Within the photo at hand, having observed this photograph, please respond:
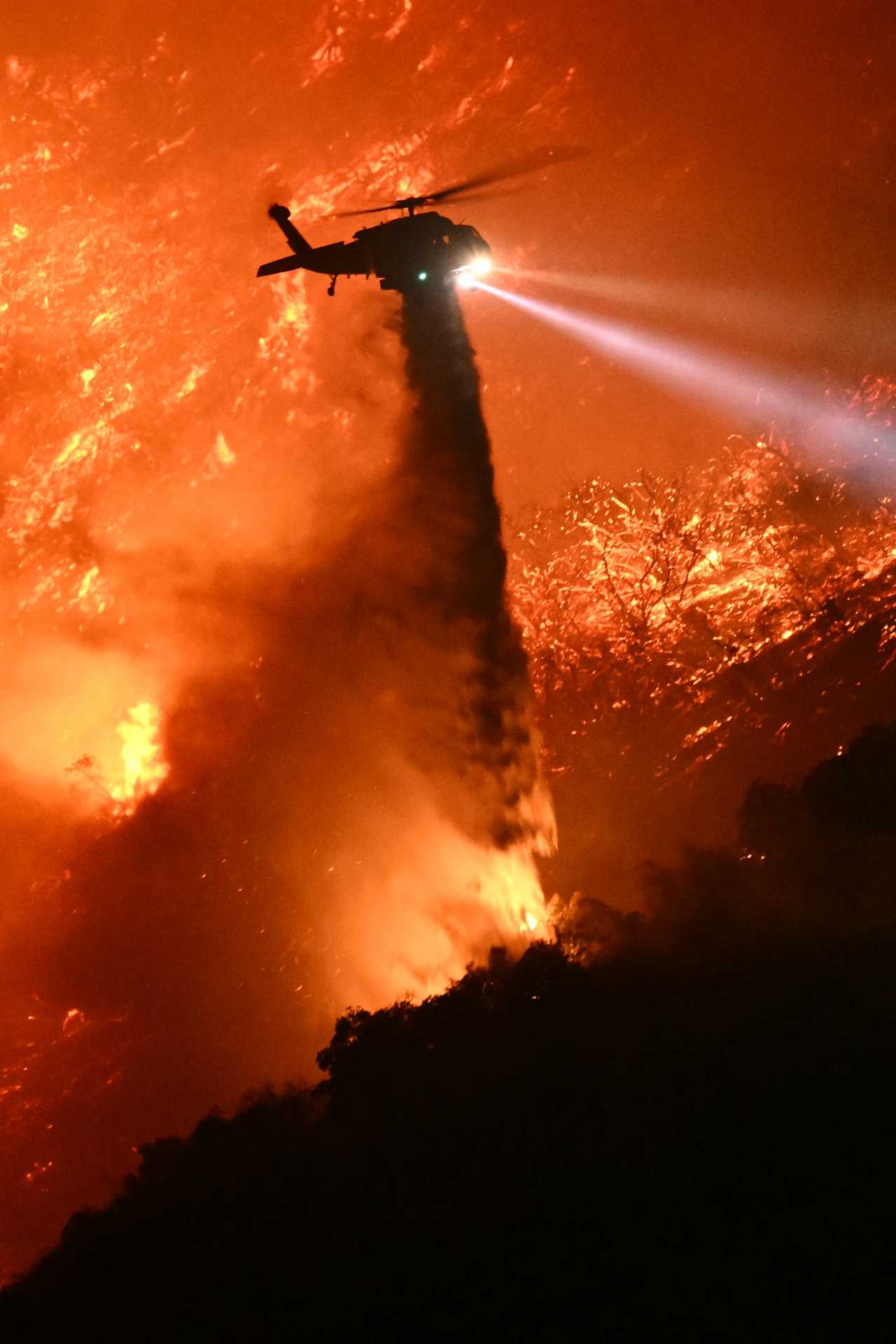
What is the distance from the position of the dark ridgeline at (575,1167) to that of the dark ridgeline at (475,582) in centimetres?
470

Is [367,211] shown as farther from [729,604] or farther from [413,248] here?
[729,604]

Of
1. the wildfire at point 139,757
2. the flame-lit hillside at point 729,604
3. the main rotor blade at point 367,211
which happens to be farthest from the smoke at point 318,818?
the flame-lit hillside at point 729,604

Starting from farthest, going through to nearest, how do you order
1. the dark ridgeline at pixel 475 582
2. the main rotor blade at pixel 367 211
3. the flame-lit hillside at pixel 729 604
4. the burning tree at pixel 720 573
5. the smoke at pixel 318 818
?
1. the burning tree at pixel 720 573
2. the flame-lit hillside at pixel 729 604
3. the smoke at pixel 318 818
4. the dark ridgeline at pixel 475 582
5. the main rotor blade at pixel 367 211

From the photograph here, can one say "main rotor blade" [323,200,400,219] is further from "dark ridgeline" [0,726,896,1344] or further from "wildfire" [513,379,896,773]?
"dark ridgeline" [0,726,896,1344]

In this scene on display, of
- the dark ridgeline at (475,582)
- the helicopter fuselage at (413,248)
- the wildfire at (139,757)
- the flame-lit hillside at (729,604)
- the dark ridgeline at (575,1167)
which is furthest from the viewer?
the wildfire at (139,757)

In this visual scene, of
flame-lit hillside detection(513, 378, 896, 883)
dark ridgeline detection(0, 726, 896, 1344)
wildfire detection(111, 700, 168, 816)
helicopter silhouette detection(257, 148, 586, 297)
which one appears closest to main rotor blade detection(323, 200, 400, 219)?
helicopter silhouette detection(257, 148, 586, 297)

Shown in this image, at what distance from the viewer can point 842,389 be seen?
38312mm

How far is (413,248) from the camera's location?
23.0m

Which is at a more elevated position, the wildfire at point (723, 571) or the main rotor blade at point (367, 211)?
the main rotor blade at point (367, 211)

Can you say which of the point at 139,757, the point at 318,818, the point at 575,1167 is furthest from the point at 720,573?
the point at 139,757

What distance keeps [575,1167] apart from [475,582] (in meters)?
18.0

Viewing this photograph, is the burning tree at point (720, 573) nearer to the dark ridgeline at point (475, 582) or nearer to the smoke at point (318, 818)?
the smoke at point (318, 818)

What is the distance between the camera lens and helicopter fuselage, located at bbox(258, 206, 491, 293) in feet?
74.9

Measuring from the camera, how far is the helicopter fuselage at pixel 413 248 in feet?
74.9
